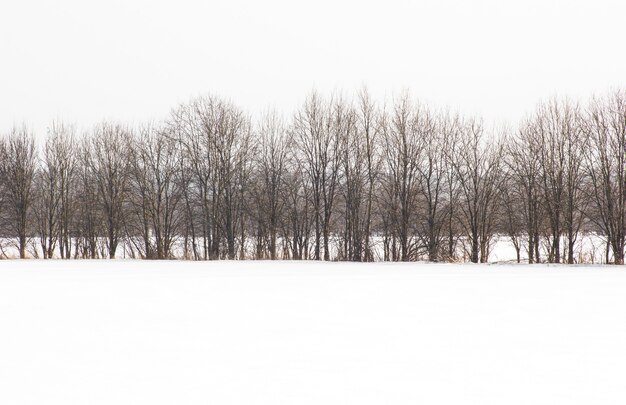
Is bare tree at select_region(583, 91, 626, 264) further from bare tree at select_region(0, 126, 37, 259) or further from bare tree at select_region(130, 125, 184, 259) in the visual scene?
bare tree at select_region(0, 126, 37, 259)

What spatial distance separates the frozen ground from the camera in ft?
11.4

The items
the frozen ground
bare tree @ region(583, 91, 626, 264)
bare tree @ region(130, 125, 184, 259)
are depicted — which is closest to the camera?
the frozen ground

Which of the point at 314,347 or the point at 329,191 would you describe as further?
the point at 329,191

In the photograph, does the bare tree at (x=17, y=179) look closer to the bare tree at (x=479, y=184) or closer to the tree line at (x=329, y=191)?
the tree line at (x=329, y=191)

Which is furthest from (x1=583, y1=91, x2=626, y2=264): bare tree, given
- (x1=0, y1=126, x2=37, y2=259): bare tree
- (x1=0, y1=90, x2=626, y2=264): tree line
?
(x1=0, y1=126, x2=37, y2=259): bare tree

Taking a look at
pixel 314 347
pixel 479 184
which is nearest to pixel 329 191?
pixel 479 184

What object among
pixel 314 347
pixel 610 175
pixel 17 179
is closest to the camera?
pixel 314 347

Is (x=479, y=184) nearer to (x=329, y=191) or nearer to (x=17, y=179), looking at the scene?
(x=329, y=191)

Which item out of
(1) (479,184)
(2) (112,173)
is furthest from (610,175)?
(2) (112,173)

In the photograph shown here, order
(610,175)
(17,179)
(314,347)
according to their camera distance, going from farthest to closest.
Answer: (17,179) < (610,175) < (314,347)

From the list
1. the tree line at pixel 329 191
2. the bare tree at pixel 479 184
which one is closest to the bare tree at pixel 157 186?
the tree line at pixel 329 191

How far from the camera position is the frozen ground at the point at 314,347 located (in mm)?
3471

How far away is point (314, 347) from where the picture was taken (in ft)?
15.5

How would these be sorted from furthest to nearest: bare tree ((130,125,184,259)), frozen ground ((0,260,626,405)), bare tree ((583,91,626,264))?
bare tree ((130,125,184,259)) → bare tree ((583,91,626,264)) → frozen ground ((0,260,626,405))
